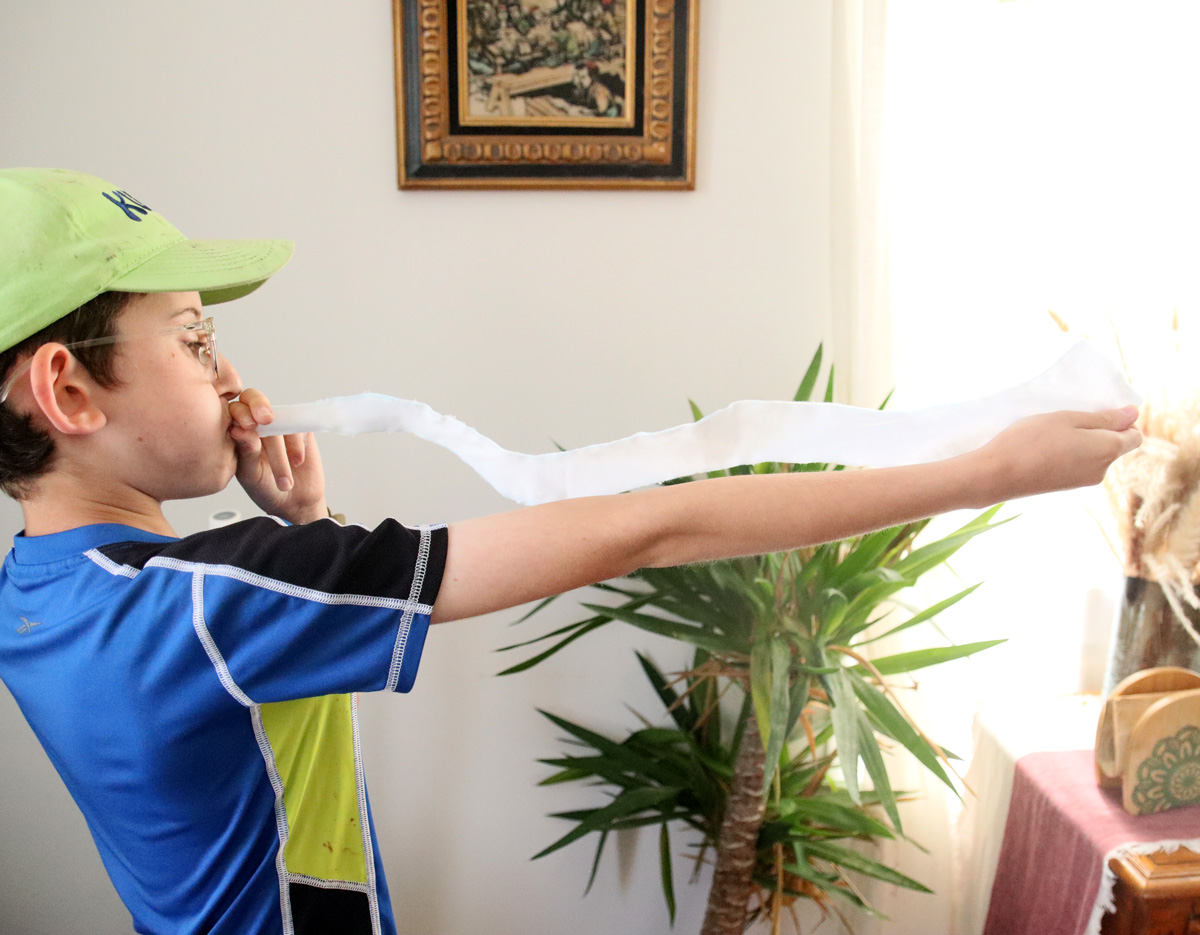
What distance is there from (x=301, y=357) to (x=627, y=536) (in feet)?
4.43

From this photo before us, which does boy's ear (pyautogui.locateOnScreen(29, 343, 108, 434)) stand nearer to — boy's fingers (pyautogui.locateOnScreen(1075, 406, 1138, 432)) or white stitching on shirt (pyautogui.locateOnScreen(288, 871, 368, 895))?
white stitching on shirt (pyautogui.locateOnScreen(288, 871, 368, 895))

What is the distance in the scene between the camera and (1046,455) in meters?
0.75

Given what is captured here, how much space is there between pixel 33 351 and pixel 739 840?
1.44 metres

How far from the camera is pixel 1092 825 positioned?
136cm

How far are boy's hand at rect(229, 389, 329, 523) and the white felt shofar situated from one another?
26 cm

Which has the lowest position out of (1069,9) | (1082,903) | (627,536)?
(1082,903)

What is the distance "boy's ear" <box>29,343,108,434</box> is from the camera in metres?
0.72

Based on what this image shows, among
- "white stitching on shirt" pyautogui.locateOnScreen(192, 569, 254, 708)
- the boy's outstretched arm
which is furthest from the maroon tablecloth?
"white stitching on shirt" pyautogui.locateOnScreen(192, 569, 254, 708)

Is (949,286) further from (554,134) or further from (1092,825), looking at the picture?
(1092,825)

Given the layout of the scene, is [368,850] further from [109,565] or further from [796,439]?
[796,439]

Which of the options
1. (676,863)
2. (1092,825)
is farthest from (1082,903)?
(676,863)

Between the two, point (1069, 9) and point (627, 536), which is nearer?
point (627, 536)

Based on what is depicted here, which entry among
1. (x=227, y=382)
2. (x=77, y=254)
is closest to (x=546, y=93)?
(x=227, y=382)

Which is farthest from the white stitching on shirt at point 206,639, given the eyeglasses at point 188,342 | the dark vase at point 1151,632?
the dark vase at point 1151,632
